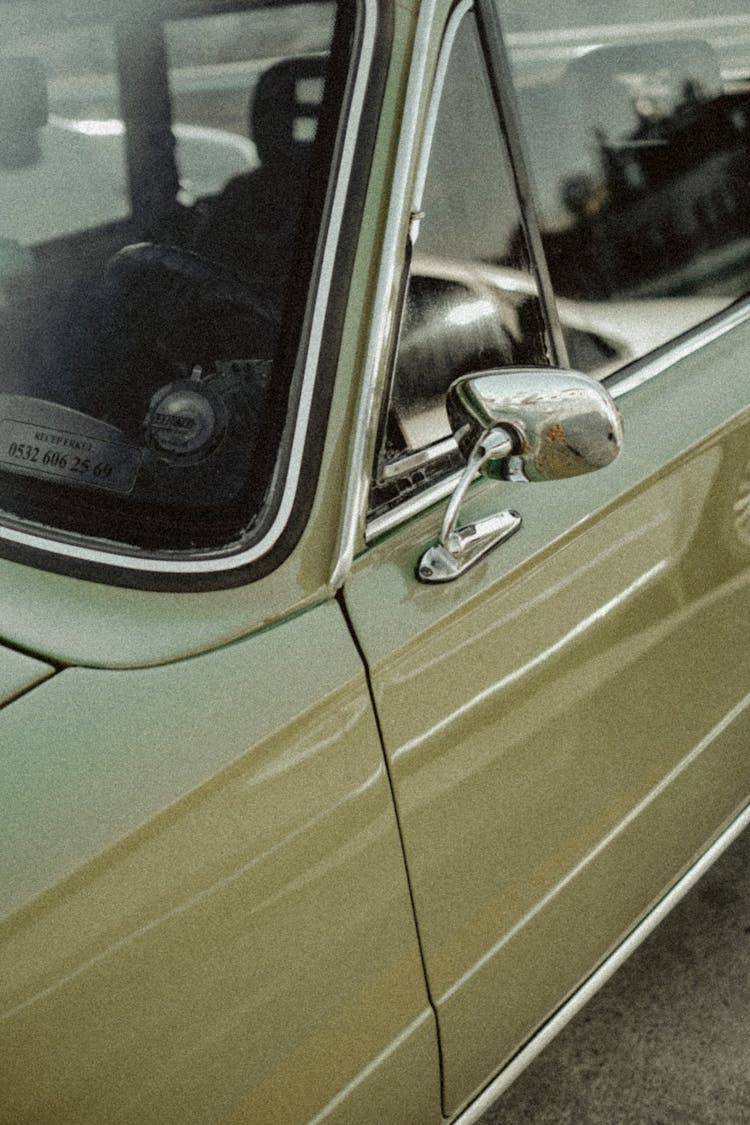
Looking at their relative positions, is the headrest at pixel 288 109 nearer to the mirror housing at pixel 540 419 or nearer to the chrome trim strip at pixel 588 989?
the mirror housing at pixel 540 419

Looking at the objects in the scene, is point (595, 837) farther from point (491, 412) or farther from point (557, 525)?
point (491, 412)

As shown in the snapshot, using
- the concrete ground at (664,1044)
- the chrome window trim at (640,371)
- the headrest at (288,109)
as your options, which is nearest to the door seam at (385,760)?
the chrome window trim at (640,371)

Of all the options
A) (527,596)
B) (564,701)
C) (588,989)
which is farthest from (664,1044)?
(527,596)

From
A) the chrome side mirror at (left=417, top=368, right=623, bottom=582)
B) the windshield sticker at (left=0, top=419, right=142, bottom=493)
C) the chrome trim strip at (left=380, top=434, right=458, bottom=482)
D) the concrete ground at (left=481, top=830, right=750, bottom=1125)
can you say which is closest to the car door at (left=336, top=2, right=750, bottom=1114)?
the chrome trim strip at (left=380, top=434, right=458, bottom=482)

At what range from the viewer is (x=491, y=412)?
1.29m

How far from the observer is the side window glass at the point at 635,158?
1.68 m

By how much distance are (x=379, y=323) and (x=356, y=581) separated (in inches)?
11.9

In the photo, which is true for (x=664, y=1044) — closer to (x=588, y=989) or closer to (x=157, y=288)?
(x=588, y=989)

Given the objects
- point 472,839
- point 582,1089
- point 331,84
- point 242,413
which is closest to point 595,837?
point 472,839

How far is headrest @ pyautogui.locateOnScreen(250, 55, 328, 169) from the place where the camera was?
148 centimetres

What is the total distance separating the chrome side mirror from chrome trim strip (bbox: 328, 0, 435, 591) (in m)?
0.10

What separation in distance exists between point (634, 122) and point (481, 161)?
1.85 ft

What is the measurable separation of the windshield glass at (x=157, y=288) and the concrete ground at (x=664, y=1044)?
130cm

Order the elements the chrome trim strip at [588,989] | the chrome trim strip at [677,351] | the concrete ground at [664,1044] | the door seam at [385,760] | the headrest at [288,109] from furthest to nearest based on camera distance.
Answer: the concrete ground at [664,1044]
the chrome trim strip at [677,351]
the chrome trim strip at [588,989]
the headrest at [288,109]
the door seam at [385,760]
